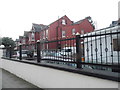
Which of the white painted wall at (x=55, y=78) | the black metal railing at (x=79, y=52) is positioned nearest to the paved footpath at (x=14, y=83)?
the white painted wall at (x=55, y=78)

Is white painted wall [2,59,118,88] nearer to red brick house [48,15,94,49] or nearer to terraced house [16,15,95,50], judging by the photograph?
terraced house [16,15,95,50]

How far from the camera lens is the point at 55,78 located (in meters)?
3.21

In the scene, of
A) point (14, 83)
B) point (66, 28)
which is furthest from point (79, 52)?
point (66, 28)

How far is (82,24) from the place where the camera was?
77.1 ft

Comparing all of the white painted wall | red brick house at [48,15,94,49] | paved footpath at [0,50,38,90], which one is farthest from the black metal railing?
red brick house at [48,15,94,49]

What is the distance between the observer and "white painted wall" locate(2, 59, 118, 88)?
2.14 m

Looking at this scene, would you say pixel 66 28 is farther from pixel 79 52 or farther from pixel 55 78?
pixel 79 52

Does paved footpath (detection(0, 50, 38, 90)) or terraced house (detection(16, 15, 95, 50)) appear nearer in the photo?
paved footpath (detection(0, 50, 38, 90))

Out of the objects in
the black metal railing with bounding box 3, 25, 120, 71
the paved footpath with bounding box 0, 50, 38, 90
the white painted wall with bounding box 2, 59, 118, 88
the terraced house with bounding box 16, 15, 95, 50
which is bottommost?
the paved footpath with bounding box 0, 50, 38, 90

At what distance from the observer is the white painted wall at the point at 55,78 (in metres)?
2.14

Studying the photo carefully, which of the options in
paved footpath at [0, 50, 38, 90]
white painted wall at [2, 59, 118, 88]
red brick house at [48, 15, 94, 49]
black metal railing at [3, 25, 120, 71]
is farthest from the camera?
red brick house at [48, 15, 94, 49]

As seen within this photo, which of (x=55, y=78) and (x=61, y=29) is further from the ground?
(x=61, y=29)

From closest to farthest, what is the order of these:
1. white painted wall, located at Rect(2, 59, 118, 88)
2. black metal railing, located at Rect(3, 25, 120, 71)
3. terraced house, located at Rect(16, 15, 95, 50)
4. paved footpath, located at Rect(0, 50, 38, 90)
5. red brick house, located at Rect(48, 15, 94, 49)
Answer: white painted wall, located at Rect(2, 59, 118, 88) < black metal railing, located at Rect(3, 25, 120, 71) < paved footpath, located at Rect(0, 50, 38, 90) < red brick house, located at Rect(48, 15, 94, 49) < terraced house, located at Rect(16, 15, 95, 50)

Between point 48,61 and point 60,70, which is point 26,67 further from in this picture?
point 60,70
